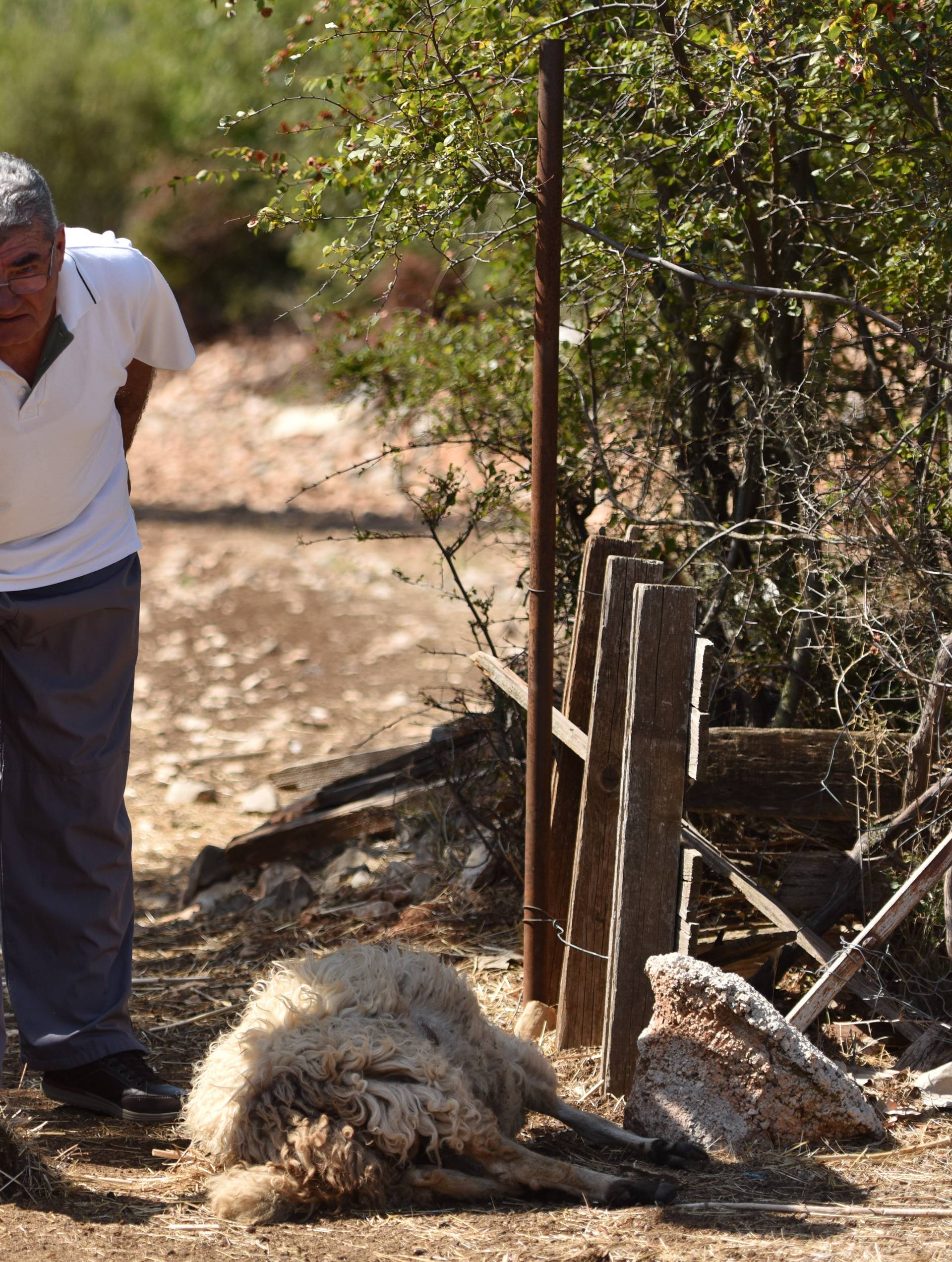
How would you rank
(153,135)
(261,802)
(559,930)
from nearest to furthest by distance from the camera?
(559,930) < (261,802) < (153,135)

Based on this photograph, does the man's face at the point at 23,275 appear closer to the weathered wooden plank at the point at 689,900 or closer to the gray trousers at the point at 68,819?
the gray trousers at the point at 68,819

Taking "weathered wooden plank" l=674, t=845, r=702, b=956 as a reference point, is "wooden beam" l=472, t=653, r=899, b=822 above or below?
above

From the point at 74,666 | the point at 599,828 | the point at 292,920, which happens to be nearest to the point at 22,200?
the point at 74,666

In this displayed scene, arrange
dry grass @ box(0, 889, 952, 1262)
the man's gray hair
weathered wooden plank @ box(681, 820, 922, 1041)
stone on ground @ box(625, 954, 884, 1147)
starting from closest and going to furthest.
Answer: dry grass @ box(0, 889, 952, 1262) < the man's gray hair < stone on ground @ box(625, 954, 884, 1147) < weathered wooden plank @ box(681, 820, 922, 1041)

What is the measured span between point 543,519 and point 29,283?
1413 mm

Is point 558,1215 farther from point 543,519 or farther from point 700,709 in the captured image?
point 543,519

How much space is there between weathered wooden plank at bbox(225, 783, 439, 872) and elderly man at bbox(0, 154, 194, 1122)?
78.8 inches

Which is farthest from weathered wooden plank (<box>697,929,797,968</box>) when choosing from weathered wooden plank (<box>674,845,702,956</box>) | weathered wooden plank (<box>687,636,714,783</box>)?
weathered wooden plank (<box>687,636,714,783</box>)

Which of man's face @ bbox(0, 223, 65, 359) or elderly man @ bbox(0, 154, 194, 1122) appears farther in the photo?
elderly man @ bbox(0, 154, 194, 1122)

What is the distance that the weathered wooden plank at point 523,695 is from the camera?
3.51 meters

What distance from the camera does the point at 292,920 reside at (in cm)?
484

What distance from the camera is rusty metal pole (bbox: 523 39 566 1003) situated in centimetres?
325

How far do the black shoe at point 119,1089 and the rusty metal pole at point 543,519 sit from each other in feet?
3.40

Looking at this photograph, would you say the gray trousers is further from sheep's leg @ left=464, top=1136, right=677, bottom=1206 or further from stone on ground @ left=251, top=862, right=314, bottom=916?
stone on ground @ left=251, top=862, right=314, bottom=916
